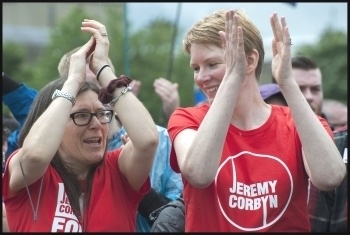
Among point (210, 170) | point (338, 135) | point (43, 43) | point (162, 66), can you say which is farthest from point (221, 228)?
point (43, 43)

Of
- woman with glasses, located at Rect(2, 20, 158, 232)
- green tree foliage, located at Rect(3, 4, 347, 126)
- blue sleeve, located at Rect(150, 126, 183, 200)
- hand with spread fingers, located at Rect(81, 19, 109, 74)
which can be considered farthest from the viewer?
green tree foliage, located at Rect(3, 4, 347, 126)

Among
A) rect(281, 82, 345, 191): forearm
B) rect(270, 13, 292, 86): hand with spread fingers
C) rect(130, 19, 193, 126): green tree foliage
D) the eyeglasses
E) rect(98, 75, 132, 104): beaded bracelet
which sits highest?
rect(130, 19, 193, 126): green tree foliage

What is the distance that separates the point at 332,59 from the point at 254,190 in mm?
33762

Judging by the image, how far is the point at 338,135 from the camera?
4547mm

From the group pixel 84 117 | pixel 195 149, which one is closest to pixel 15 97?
pixel 84 117

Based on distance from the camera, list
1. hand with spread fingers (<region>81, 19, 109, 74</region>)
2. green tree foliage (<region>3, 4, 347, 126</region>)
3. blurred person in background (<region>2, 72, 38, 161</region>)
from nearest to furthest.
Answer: hand with spread fingers (<region>81, 19, 109, 74</region>), blurred person in background (<region>2, 72, 38, 161</region>), green tree foliage (<region>3, 4, 347, 126</region>)

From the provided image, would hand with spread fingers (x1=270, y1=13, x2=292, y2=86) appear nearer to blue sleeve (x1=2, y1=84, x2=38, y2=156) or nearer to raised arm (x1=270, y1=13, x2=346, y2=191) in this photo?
raised arm (x1=270, y1=13, x2=346, y2=191)

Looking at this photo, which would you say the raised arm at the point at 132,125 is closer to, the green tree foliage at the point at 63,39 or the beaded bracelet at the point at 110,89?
the beaded bracelet at the point at 110,89

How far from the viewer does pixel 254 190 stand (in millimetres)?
3504

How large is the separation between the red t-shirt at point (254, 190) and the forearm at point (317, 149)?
4.0 inches

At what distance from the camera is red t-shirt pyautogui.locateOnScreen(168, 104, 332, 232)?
349 centimetres

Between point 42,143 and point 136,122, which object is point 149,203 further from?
point 42,143

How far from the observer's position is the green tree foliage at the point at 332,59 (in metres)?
34.3

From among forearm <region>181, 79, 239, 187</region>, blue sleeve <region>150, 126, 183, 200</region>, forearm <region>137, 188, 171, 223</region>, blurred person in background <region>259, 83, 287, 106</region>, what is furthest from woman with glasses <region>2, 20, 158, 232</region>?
blurred person in background <region>259, 83, 287, 106</region>
